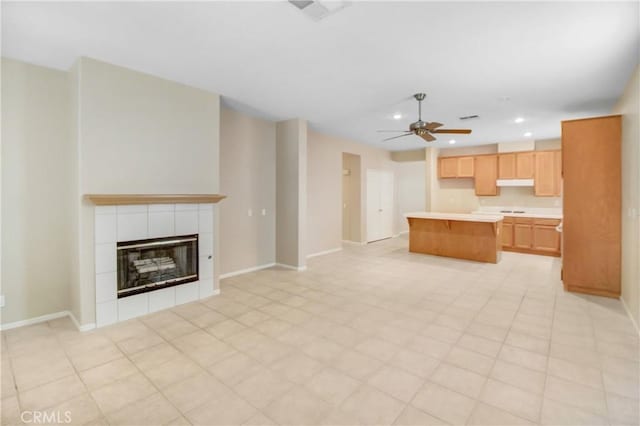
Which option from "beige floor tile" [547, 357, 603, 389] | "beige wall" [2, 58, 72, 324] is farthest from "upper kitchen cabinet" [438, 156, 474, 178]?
"beige wall" [2, 58, 72, 324]

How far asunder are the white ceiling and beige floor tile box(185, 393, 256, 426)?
8.93ft

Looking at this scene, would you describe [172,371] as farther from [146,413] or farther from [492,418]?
[492,418]

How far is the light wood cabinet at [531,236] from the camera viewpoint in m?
6.44

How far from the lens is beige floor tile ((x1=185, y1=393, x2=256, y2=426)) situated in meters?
1.81

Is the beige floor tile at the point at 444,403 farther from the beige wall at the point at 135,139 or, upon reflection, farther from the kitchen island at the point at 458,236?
the kitchen island at the point at 458,236

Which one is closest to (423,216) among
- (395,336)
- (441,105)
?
(441,105)

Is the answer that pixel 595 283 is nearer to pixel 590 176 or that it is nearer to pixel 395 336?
pixel 590 176

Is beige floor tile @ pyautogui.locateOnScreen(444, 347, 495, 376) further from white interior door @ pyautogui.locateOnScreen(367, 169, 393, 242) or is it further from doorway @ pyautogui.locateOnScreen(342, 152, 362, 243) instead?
white interior door @ pyautogui.locateOnScreen(367, 169, 393, 242)

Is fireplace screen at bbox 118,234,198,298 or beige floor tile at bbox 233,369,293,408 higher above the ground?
fireplace screen at bbox 118,234,198,298

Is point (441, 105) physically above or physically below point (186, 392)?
above

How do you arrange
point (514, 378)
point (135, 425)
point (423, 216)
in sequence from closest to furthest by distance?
point (135, 425) → point (514, 378) → point (423, 216)

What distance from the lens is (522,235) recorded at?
6.80 metres

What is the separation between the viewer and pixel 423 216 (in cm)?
653

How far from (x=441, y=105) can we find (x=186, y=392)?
460 centimetres
